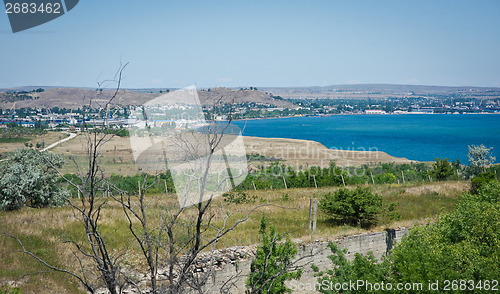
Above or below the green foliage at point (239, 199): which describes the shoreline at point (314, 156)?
below

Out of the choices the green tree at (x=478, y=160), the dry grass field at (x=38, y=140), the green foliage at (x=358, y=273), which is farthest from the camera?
the dry grass field at (x=38, y=140)

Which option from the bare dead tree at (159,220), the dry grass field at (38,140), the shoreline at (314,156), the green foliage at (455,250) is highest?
the bare dead tree at (159,220)

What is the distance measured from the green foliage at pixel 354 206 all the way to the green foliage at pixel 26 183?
1066cm

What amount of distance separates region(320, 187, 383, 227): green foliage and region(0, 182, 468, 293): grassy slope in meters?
0.60

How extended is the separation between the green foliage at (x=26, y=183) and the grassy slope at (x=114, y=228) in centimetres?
83


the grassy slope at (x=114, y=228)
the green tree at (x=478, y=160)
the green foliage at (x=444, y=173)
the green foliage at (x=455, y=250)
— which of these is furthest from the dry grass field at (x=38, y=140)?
the green tree at (x=478, y=160)

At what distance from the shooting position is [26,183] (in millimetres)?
15047

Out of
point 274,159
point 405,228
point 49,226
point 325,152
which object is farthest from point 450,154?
point 49,226

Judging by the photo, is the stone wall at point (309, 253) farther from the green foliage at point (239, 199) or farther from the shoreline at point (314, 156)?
the shoreline at point (314, 156)

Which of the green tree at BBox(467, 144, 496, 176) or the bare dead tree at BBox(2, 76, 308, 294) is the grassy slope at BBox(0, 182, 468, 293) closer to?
the bare dead tree at BBox(2, 76, 308, 294)

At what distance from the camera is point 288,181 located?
2689cm

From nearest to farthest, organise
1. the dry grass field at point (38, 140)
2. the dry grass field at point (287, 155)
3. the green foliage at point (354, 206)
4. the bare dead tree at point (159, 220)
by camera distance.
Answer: the bare dead tree at point (159, 220) < the green foliage at point (354, 206) < the dry grass field at point (287, 155) < the dry grass field at point (38, 140)

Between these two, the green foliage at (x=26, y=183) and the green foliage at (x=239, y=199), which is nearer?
the green foliage at (x=26, y=183)

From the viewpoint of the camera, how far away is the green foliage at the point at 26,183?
14.6 m
